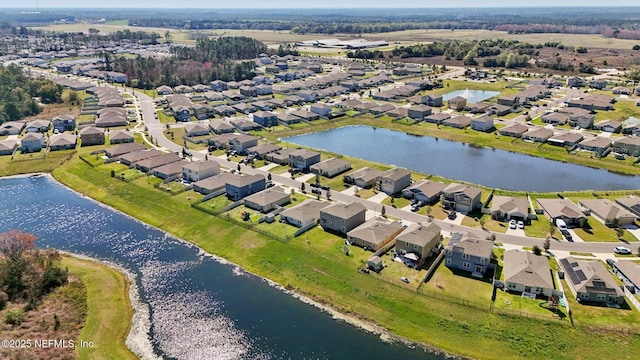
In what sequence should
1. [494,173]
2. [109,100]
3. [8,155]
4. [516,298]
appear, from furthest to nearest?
[109,100] < [8,155] < [494,173] < [516,298]

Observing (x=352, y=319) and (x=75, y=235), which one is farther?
(x=75, y=235)

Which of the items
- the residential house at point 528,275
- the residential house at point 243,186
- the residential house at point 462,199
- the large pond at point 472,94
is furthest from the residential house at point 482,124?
the residential house at point 528,275

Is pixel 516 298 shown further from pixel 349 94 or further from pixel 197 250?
pixel 349 94

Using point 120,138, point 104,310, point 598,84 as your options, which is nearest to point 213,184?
point 104,310

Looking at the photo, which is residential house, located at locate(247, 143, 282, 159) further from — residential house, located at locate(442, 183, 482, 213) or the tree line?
the tree line

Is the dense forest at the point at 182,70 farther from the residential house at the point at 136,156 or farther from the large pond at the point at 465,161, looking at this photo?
the residential house at the point at 136,156

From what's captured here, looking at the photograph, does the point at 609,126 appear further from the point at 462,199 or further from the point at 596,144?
the point at 462,199

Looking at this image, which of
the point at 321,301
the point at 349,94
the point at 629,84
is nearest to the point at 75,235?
the point at 321,301
